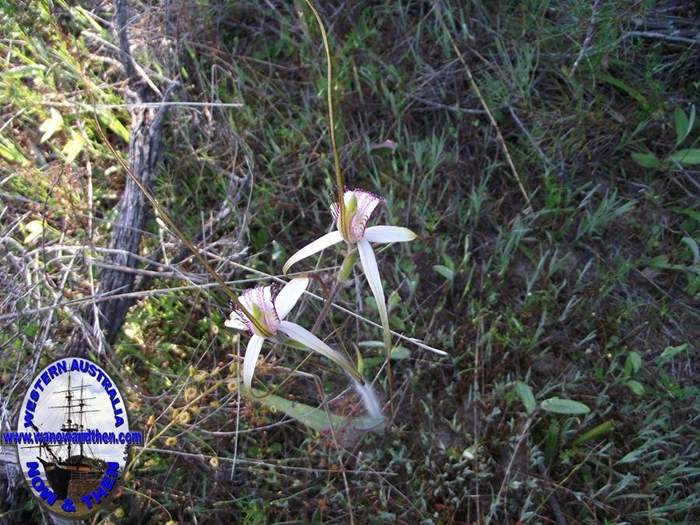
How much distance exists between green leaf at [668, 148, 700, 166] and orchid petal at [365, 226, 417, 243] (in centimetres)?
113

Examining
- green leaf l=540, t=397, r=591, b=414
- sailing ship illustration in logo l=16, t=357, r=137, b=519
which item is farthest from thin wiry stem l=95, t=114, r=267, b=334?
green leaf l=540, t=397, r=591, b=414

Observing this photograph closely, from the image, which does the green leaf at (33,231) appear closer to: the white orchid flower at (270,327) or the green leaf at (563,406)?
the white orchid flower at (270,327)

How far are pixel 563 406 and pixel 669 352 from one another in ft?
1.15

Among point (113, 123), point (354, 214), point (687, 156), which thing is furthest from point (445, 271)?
point (113, 123)

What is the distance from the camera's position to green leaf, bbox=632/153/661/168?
2.04 meters

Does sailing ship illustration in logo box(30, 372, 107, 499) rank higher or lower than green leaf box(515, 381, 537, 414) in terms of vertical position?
higher

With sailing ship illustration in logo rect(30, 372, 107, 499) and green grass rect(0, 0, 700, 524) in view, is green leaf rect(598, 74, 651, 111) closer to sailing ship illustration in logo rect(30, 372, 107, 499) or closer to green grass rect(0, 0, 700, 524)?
green grass rect(0, 0, 700, 524)

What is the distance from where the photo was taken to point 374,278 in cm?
131

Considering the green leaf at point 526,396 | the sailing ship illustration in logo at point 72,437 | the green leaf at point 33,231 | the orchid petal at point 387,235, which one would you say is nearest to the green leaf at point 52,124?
the green leaf at point 33,231

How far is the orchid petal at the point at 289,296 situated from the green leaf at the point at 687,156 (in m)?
1.35

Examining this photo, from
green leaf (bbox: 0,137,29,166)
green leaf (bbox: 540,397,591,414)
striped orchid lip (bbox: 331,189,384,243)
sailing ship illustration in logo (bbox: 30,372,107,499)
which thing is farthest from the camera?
green leaf (bbox: 0,137,29,166)

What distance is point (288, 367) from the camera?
1840mm

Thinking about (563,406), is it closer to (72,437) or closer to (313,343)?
(313,343)

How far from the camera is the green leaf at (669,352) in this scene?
69.1 inches
